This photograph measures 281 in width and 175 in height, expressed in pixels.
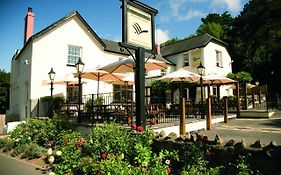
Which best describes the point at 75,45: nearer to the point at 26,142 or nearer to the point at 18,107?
the point at 18,107

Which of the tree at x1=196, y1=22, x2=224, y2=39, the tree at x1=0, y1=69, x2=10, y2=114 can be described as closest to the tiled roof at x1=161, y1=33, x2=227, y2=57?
the tree at x1=196, y1=22, x2=224, y2=39

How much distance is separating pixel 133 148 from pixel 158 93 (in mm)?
19020

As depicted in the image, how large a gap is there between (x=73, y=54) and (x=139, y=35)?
14094 millimetres

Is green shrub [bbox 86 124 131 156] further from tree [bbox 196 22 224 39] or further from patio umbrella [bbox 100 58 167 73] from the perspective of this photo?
tree [bbox 196 22 224 39]

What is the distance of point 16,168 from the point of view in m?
6.66

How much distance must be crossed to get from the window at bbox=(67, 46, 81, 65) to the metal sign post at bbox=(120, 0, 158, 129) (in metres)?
13.6

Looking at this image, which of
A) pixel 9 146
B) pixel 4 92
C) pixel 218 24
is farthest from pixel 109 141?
pixel 218 24

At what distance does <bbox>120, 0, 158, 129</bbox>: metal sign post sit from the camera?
6.23 meters

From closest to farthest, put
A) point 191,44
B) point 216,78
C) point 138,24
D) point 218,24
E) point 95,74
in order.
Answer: point 138,24, point 95,74, point 216,78, point 191,44, point 218,24

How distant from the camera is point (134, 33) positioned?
21.3ft

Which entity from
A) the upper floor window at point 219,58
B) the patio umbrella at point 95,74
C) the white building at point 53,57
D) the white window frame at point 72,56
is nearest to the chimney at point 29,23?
the white building at point 53,57

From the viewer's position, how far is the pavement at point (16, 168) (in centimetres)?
626

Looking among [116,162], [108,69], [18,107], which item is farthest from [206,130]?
[18,107]

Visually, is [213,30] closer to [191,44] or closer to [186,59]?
[191,44]
